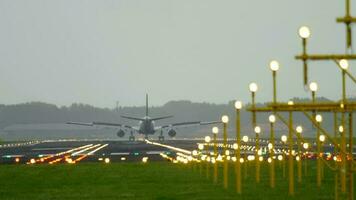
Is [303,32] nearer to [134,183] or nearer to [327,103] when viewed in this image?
[327,103]

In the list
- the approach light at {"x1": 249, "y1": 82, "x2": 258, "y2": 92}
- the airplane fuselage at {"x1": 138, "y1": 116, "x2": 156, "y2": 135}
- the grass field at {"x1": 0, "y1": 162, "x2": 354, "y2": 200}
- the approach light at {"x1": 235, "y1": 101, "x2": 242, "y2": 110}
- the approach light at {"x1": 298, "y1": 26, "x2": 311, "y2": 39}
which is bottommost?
the grass field at {"x1": 0, "y1": 162, "x2": 354, "y2": 200}

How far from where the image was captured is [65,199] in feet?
94.5

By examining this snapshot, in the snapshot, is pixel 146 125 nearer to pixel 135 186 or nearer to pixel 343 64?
pixel 135 186

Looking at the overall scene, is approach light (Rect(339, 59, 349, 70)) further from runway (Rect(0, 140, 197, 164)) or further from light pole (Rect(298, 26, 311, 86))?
runway (Rect(0, 140, 197, 164))

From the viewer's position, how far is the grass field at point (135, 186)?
2981 cm

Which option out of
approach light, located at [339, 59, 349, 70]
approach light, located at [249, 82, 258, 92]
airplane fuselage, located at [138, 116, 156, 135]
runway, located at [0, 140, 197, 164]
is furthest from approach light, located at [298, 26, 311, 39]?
airplane fuselage, located at [138, 116, 156, 135]

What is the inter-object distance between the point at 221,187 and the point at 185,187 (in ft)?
4.89

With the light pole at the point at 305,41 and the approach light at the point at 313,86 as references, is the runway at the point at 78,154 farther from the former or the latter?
the light pole at the point at 305,41

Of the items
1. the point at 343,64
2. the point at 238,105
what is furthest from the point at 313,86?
the point at 343,64

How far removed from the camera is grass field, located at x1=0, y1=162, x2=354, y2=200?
29.8 m

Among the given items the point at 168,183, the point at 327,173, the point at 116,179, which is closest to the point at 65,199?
the point at 168,183

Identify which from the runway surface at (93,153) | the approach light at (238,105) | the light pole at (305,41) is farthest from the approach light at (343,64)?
the runway surface at (93,153)

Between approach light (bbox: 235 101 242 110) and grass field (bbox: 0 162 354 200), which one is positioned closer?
approach light (bbox: 235 101 242 110)

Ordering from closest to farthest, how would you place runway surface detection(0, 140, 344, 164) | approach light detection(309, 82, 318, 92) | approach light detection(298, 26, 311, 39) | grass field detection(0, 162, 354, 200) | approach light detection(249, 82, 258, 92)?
approach light detection(298, 26, 311, 39) < approach light detection(309, 82, 318, 92) < approach light detection(249, 82, 258, 92) < grass field detection(0, 162, 354, 200) < runway surface detection(0, 140, 344, 164)
